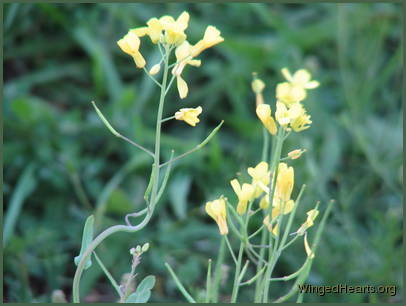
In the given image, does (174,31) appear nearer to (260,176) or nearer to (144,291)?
(260,176)

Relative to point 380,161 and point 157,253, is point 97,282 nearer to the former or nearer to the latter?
point 157,253

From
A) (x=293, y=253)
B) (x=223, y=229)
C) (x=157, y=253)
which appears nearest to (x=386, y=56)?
(x=293, y=253)

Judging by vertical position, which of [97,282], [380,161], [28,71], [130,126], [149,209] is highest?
[149,209]

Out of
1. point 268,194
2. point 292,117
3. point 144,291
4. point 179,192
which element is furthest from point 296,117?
point 179,192

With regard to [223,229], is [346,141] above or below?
below

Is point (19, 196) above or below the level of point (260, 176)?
below

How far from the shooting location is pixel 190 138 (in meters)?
1.65

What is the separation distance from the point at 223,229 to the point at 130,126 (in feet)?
2.58

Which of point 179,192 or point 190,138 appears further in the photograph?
point 190,138

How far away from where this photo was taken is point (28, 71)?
1702mm

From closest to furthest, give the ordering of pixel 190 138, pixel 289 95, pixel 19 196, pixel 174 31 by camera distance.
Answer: pixel 174 31 → pixel 289 95 → pixel 19 196 → pixel 190 138

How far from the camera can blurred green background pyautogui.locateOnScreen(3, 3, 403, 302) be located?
132 centimetres

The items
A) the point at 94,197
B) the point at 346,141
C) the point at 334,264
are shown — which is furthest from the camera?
the point at 346,141

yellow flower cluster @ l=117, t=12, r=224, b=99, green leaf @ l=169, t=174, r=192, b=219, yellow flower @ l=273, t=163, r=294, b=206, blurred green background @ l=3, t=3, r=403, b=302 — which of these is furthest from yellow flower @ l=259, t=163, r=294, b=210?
green leaf @ l=169, t=174, r=192, b=219
